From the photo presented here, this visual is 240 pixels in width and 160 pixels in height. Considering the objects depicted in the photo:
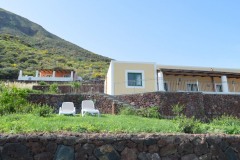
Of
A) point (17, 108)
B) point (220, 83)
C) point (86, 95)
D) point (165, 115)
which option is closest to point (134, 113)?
point (165, 115)

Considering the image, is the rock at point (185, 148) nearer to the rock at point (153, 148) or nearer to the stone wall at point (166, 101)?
the rock at point (153, 148)

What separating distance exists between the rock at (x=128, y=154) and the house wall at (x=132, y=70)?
16.7 m

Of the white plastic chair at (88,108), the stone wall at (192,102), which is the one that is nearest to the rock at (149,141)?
the white plastic chair at (88,108)

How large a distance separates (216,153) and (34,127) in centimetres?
609

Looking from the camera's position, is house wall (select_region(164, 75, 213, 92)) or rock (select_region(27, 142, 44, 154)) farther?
house wall (select_region(164, 75, 213, 92))

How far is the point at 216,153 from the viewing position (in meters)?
9.30

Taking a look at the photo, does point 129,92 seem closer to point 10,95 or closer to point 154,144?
point 10,95

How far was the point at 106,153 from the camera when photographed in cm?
829

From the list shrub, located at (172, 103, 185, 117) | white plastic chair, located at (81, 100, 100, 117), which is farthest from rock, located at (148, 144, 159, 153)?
shrub, located at (172, 103, 185, 117)

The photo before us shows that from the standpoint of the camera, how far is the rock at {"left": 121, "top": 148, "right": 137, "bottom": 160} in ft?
27.6

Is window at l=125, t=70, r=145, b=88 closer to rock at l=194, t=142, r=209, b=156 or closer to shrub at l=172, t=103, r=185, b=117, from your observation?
shrub at l=172, t=103, r=185, b=117

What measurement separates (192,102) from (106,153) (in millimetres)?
15304

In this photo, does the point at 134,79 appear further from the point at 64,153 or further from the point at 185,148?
the point at 64,153

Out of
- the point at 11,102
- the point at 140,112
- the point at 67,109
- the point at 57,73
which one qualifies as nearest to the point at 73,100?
the point at 67,109
